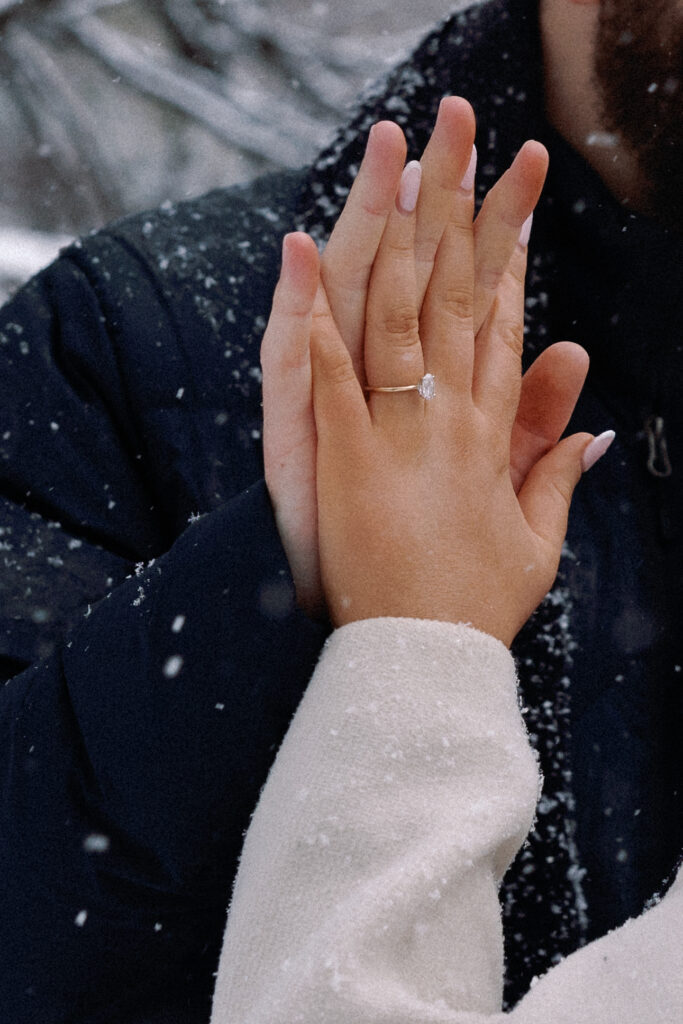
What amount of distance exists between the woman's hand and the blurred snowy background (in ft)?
8.21

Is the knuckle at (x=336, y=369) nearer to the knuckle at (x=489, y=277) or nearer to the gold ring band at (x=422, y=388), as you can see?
the gold ring band at (x=422, y=388)

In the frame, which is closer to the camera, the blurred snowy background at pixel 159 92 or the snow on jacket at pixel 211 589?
the snow on jacket at pixel 211 589

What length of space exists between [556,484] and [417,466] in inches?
7.5

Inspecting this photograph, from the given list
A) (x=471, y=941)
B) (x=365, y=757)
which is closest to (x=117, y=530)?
(x=365, y=757)

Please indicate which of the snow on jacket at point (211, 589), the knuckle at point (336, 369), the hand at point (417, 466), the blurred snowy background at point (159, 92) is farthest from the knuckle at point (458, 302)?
the blurred snowy background at point (159, 92)

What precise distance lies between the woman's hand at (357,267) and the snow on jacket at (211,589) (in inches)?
1.7

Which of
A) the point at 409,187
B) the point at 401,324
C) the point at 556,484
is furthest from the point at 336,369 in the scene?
the point at 556,484

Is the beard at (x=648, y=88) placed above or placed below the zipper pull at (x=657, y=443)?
above

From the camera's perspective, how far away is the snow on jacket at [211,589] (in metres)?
0.84

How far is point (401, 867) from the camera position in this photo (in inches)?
29.7

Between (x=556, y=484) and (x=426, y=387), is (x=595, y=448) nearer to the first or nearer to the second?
(x=556, y=484)

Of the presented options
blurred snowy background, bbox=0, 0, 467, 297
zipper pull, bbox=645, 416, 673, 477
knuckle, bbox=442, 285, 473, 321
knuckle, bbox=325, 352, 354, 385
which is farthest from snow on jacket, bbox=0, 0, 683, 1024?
blurred snowy background, bbox=0, 0, 467, 297

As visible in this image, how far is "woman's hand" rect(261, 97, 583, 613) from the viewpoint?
0.79 metres

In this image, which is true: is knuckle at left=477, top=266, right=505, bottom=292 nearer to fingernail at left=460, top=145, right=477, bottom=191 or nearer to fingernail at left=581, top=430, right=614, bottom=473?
fingernail at left=460, top=145, right=477, bottom=191
